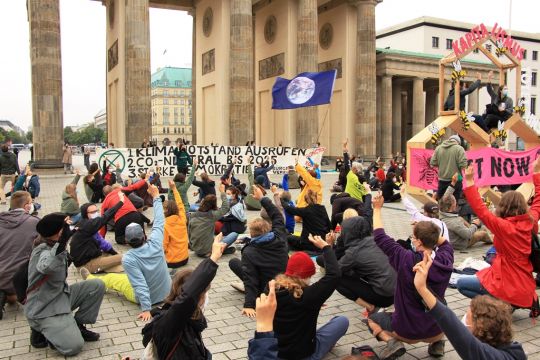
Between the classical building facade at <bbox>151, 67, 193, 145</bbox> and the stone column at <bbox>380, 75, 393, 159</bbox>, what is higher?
the classical building facade at <bbox>151, 67, 193, 145</bbox>

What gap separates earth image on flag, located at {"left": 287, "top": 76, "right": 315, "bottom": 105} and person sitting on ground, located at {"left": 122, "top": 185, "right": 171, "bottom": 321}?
16.3 metres

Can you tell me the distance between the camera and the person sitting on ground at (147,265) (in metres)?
5.94

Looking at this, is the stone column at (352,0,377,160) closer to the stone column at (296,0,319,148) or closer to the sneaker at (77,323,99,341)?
the stone column at (296,0,319,148)

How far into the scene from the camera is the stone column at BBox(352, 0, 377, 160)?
35281mm

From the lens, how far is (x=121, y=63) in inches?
1186

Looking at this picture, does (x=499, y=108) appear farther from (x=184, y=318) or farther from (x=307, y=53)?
(x=307, y=53)

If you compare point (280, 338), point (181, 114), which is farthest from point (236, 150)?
point (181, 114)

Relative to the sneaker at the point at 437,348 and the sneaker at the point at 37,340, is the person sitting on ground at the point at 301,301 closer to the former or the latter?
the sneaker at the point at 437,348

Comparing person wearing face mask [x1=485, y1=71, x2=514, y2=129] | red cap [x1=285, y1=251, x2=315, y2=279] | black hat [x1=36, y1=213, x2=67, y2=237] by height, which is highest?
person wearing face mask [x1=485, y1=71, x2=514, y2=129]

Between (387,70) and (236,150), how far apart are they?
20.6m

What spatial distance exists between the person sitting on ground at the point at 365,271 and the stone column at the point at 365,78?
1223 inches

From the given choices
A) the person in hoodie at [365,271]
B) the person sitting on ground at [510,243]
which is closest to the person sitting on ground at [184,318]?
the person in hoodie at [365,271]

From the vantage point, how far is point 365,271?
560cm

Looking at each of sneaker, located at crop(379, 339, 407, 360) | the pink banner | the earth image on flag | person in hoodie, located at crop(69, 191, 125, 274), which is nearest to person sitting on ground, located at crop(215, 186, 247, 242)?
person in hoodie, located at crop(69, 191, 125, 274)
